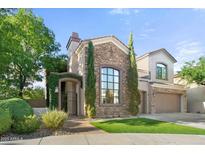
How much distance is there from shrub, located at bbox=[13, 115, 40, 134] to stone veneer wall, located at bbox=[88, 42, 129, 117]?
6.50 meters

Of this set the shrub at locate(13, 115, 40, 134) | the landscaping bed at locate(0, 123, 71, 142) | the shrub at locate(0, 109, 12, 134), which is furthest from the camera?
the shrub at locate(13, 115, 40, 134)

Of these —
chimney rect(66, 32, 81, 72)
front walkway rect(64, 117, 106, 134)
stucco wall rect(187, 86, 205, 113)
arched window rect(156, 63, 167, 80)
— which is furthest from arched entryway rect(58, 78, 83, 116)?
stucco wall rect(187, 86, 205, 113)

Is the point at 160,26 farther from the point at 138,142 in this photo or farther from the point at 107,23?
the point at 138,142

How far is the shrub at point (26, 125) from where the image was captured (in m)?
8.80

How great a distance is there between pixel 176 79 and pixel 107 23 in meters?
13.6

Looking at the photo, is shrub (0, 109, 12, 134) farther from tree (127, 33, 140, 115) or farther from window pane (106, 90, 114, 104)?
tree (127, 33, 140, 115)

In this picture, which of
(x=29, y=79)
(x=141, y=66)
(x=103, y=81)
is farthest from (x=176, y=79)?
(x=29, y=79)

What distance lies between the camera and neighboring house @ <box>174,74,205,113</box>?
874 inches

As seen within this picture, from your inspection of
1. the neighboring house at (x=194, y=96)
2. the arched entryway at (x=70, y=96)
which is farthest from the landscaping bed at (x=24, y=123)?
the neighboring house at (x=194, y=96)

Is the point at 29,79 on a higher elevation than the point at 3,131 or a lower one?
higher

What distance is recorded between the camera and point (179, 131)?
9695 mm

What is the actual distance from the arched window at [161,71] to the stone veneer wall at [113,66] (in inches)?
213

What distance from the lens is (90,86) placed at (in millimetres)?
14953

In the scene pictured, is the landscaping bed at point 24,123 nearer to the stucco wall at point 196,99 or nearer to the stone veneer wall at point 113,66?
the stone veneer wall at point 113,66
